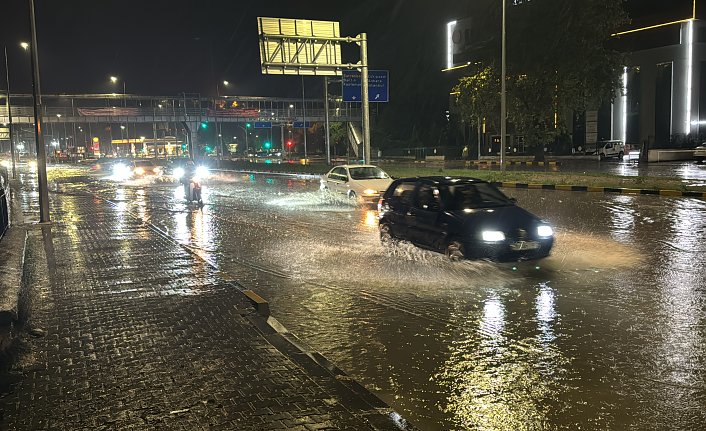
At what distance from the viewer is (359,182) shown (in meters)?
21.1

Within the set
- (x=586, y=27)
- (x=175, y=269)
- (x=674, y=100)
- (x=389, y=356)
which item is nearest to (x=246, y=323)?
(x=389, y=356)

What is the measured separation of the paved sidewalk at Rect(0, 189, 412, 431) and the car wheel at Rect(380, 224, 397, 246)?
3.89 meters

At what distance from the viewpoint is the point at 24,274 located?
1030 cm

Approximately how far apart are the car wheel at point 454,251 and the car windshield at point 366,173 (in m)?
11.4

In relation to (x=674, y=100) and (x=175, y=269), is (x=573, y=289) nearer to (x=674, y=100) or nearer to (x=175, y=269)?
(x=175, y=269)

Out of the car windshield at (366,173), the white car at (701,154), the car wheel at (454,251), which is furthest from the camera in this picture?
the white car at (701,154)

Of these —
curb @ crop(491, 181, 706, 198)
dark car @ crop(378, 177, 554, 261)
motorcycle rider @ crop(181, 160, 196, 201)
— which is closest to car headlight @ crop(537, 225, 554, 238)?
dark car @ crop(378, 177, 554, 261)

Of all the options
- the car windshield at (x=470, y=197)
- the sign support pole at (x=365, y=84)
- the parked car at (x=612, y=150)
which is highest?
the sign support pole at (x=365, y=84)

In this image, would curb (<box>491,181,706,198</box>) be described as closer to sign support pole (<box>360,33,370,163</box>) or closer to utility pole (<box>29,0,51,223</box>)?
sign support pole (<box>360,33,370,163</box>)

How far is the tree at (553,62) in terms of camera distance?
118ft

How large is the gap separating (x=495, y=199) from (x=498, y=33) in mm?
30074

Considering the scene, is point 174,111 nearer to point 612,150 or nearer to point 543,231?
point 612,150

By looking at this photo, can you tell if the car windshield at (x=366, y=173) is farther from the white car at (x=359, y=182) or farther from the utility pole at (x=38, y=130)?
the utility pole at (x=38, y=130)

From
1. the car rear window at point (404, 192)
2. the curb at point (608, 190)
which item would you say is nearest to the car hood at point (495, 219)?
the car rear window at point (404, 192)
